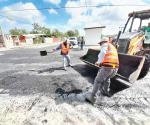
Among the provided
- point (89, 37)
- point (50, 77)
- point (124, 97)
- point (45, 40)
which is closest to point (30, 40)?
point (45, 40)

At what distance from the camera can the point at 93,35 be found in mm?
26531

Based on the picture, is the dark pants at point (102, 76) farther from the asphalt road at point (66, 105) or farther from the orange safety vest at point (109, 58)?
the asphalt road at point (66, 105)

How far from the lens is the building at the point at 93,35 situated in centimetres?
2603

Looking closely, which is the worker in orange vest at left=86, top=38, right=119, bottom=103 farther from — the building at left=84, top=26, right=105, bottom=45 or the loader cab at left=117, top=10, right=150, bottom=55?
the building at left=84, top=26, right=105, bottom=45

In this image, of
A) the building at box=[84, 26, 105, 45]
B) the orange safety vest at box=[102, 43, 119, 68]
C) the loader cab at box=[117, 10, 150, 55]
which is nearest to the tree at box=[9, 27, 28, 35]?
the building at box=[84, 26, 105, 45]

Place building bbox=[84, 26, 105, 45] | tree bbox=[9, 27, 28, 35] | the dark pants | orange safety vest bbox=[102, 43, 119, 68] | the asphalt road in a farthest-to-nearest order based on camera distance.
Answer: tree bbox=[9, 27, 28, 35], building bbox=[84, 26, 105, 45], the dark pants, orange safety vest bbox=[102, 43, 119, 68], the asphalt road

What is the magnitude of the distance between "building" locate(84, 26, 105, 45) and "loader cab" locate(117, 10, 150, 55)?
60.3ft

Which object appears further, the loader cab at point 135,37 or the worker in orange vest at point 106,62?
the loader cab at point 135,37

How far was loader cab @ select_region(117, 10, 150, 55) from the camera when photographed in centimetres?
619

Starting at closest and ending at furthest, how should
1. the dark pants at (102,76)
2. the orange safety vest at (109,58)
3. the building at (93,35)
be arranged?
1. the orange safety vest at (109,58)
2. the dark pants at (102,76)
3. the building at (93,35)

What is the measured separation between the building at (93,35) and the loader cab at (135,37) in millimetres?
18376

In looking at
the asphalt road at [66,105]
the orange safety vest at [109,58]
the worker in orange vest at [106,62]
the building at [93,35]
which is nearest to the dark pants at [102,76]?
the worker in orange vest at [106,62]

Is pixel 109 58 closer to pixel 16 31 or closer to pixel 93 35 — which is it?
pixel 93 35

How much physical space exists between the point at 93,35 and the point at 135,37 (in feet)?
67.4
